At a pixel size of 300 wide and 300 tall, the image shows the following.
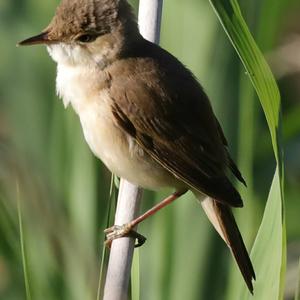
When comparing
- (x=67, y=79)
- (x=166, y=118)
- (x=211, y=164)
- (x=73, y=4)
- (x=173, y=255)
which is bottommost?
(x=173, y=255)

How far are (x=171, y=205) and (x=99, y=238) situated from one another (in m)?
0.21

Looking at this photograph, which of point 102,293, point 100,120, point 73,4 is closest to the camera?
point 102,293

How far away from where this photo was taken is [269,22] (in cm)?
218

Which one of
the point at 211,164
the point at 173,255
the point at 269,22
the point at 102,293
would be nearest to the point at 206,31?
the point at 269,22

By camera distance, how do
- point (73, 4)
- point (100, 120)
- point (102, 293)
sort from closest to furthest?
point (102, 293) < point (73, 4) < point (100, 120)

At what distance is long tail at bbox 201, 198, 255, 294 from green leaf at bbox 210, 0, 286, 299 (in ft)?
0.54

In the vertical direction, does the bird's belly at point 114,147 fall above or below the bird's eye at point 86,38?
below

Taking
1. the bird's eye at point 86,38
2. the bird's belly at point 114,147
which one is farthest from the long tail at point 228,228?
the bird's eye at point 86,38

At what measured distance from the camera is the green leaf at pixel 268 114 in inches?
57.5

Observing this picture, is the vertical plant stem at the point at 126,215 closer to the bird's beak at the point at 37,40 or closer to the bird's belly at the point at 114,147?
the bird's belly at the point at 114,147

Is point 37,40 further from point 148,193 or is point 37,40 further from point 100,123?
point 148,193

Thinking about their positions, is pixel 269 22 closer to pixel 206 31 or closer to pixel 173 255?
pixel 206 31

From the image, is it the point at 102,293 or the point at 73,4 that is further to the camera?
the point at 73,4

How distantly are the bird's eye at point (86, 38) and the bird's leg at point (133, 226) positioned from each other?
0.46 meters
